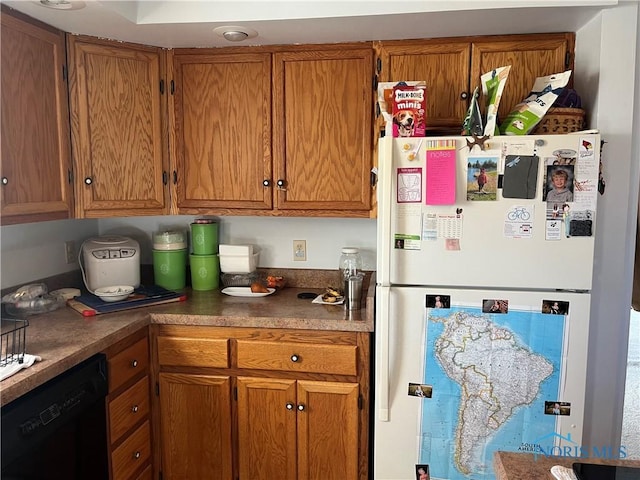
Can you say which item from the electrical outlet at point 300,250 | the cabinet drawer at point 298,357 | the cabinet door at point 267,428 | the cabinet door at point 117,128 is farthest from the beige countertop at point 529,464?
the cabinet door at point 117,128

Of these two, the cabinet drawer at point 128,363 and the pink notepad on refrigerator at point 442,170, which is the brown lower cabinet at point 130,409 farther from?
the pink notepad on refrigerator at point 442,170

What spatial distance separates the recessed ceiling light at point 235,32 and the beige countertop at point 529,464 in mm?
A: 1760

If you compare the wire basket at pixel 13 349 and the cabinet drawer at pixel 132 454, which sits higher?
the wire basket at pixel 13 349

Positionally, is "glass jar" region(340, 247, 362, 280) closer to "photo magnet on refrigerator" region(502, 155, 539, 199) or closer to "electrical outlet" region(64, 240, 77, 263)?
"photo magnet on refrigerator" region(502, 155, 539, 199)

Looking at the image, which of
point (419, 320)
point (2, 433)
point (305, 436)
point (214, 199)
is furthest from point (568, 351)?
point (2, 433)

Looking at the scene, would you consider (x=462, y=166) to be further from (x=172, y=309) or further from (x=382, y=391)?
(x=172, y=309)

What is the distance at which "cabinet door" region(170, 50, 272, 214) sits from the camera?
2250 mm

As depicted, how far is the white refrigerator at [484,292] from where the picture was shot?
5.49 feet

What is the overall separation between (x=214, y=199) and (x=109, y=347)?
0.82 meters

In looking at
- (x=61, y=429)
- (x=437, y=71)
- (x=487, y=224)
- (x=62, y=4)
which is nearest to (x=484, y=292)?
(x=487, y=224)

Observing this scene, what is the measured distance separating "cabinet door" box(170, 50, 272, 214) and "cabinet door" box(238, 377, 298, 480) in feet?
2.65

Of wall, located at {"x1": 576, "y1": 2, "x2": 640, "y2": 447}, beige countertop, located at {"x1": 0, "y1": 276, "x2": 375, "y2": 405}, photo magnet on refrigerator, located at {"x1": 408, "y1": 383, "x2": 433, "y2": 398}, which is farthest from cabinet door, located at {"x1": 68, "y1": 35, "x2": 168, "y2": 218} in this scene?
wall, located at {"x1": 576, "y1": 2, "x2": 640, "y2": 447}

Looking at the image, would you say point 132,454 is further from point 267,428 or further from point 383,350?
point 383,350

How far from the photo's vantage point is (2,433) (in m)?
1.32
